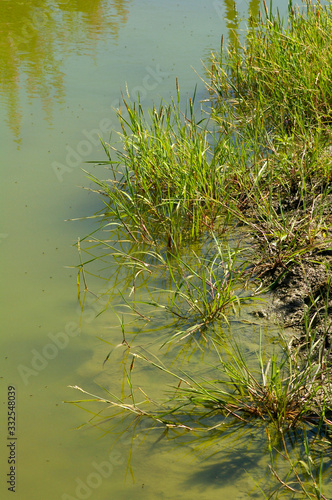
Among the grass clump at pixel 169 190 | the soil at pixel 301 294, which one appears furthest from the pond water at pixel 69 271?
the soil at pixel 301 294

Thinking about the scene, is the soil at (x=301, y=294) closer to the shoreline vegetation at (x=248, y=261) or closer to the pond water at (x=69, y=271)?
the shoreline vegetation at (x=248, y=261)

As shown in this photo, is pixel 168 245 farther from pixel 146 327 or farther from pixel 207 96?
pixel 207 96

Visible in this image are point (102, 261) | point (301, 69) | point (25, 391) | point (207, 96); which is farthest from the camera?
point (207, 96)

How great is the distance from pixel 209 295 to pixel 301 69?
208cm

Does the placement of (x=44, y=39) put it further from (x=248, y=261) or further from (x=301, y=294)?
(x=301, y=294)

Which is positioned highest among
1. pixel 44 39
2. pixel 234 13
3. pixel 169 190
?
pixel 234 13

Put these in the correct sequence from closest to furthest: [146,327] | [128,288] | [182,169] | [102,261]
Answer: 1. [146,327]
2. [128,288]
3. [102,261]
4. [182,169]

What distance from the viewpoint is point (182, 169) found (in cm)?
336

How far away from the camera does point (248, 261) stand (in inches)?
113

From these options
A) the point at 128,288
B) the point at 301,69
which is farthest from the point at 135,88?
the point at 128,288

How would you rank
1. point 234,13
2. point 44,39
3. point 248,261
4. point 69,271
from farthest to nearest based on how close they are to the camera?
point 234,13 < point 44,39 < point 69,271 < point 248,261

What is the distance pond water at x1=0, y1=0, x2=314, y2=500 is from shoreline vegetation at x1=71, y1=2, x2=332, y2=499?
0.11 metres

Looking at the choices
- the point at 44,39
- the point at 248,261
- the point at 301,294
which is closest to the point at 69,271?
the point at 248,261

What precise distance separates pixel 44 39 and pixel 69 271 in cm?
452
